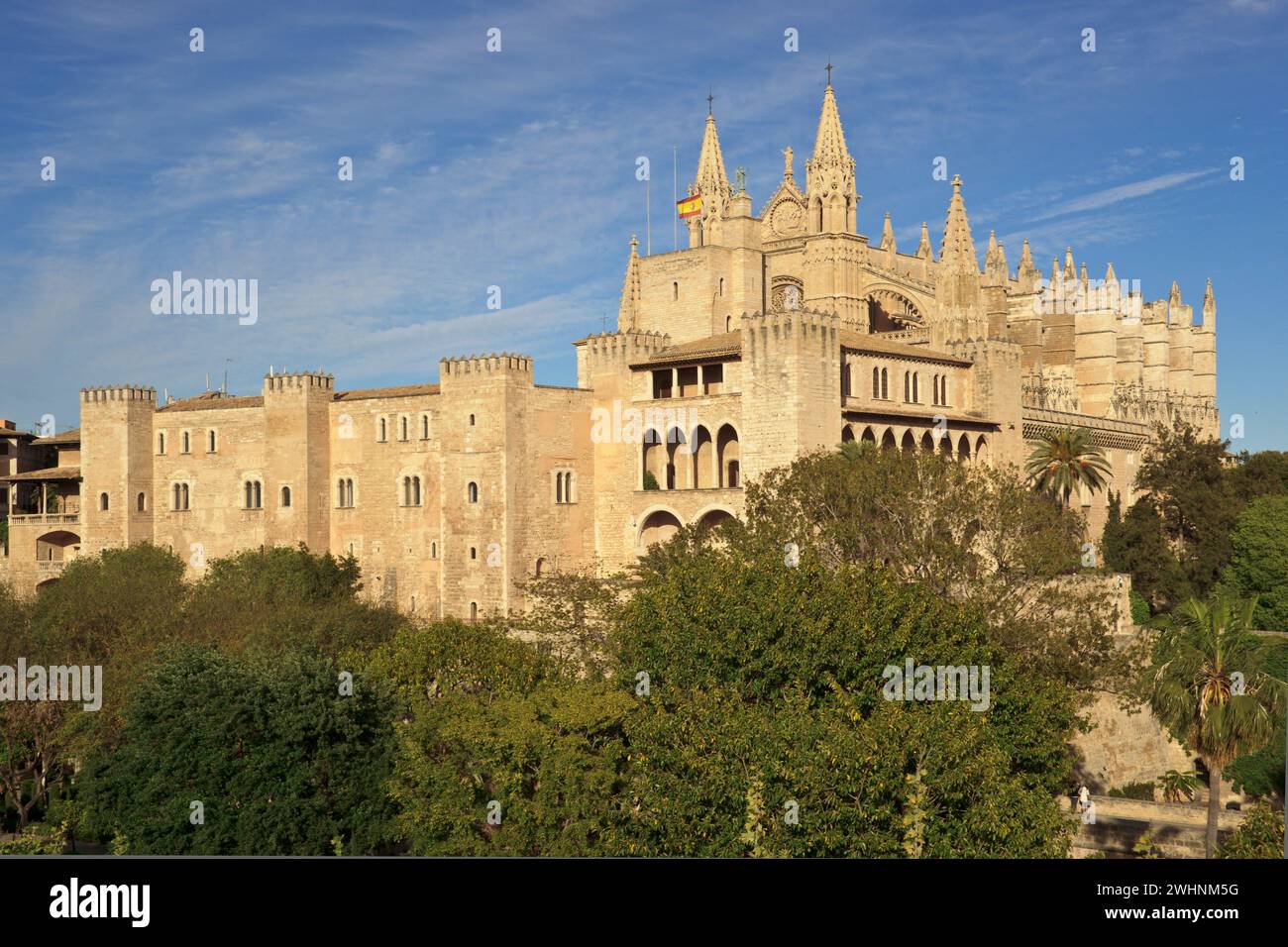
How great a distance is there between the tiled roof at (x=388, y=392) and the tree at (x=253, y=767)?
2382 centimetres

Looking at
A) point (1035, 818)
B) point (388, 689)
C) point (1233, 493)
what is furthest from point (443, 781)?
point (1233, 493)

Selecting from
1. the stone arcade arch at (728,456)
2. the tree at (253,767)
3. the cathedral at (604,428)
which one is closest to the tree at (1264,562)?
the cathedral at (604,428)

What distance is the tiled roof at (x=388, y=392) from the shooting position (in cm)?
5100

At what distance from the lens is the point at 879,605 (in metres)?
25.1

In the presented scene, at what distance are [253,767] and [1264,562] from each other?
1446 inches

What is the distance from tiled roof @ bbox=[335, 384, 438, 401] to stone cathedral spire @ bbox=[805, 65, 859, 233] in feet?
59.3

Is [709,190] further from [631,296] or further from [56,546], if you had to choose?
[56,546]

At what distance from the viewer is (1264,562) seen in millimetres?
48219

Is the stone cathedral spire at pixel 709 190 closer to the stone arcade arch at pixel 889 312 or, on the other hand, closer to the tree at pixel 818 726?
the stone arcade arch at pixel 889 312

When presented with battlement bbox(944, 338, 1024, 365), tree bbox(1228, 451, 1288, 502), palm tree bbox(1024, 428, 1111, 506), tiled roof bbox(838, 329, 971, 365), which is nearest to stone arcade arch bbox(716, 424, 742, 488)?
tiled roof bbox(838, 329, 971, 365)

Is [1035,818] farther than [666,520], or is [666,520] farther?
[666,520]
